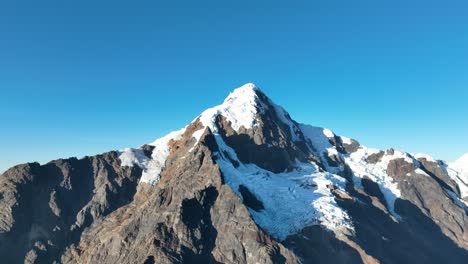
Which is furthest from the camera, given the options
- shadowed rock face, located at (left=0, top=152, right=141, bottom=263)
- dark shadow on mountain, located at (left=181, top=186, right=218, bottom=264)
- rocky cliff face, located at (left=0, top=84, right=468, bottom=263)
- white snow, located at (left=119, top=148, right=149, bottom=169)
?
white snow, located at (left=119, top=148, right=149, bottom=169)

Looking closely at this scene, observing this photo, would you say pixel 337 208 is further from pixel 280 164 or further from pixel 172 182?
pixel 172 182

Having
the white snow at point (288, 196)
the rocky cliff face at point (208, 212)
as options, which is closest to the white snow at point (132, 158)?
the rocky cliff face at point (208, 212)

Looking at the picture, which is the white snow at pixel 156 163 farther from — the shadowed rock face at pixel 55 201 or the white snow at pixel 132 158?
the shadowed rock face at pixel 55 201

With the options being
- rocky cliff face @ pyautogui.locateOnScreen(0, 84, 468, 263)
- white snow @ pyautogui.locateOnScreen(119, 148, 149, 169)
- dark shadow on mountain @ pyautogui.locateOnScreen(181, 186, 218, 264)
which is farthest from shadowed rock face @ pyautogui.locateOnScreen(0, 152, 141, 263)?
dark shadow on mountain @ pyautogui.locateOnScreen(181, 186, 218, 264)

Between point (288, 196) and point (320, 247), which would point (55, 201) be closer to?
point (288, 196)

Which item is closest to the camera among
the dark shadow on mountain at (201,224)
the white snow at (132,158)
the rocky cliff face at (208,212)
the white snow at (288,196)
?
the dark shadow on mountain at (201,224)

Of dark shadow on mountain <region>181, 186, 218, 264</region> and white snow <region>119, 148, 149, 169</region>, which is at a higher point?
white snow <region>119, 148, 149, 169</region>

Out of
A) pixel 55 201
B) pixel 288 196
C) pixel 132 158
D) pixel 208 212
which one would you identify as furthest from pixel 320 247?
pixel 55 201

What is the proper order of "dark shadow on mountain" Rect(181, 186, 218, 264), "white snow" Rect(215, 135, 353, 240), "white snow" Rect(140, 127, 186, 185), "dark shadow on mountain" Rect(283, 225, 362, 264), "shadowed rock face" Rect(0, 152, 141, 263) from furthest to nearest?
"white snow" Rect(140, 127, 186, 185) < "shadowed rock face" Rect(0, 152, 141, 263) < "white snow" Rect(215, 135, 353, 240) < "dark shadow on mountain" Rect(283, 225, 362, 264) < "dark shadow on mountain" Rect(181, 186, 218, 264)

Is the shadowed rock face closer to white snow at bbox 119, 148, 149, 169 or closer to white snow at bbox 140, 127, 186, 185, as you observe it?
white snow at bbox 119, 148, 149, 169
